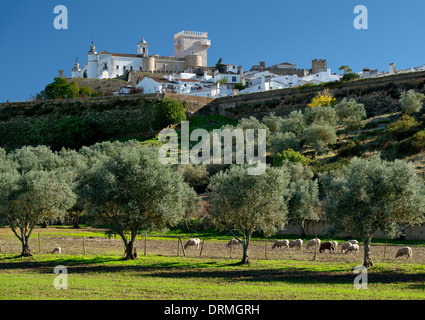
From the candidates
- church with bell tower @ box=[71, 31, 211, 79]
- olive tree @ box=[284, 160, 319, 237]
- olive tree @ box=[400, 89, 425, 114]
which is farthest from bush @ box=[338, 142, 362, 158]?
church with bell tower @ box=[71, 31, 211, 79]

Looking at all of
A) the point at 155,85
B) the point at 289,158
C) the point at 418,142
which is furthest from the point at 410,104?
the point at 155,85

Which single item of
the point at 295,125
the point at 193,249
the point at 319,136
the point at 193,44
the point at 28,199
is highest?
the point at 193,44

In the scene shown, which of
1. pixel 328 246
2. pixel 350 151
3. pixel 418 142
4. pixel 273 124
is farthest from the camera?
pixel 273 124

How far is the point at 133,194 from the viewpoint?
27.9 m

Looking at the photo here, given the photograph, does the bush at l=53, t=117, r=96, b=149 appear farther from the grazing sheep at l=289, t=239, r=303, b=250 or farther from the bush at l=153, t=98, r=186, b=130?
the grazing sheep at l=289, t=239, r=303, b=250

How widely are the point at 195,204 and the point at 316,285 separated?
2898 cm

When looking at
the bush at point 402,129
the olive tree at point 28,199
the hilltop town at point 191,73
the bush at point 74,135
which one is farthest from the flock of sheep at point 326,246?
the hilltop town at point 191,73

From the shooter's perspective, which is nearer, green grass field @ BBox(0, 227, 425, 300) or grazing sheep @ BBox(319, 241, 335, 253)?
green grass field @ BBox(0, 227, 425, 300)

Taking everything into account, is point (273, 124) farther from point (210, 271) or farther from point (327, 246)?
point (210, 271)

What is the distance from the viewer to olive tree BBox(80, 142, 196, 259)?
91.1 feet

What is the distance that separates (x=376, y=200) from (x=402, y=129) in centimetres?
3756

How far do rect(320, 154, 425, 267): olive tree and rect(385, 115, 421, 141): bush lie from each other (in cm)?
3541

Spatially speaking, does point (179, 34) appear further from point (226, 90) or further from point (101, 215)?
point (101, 215)
